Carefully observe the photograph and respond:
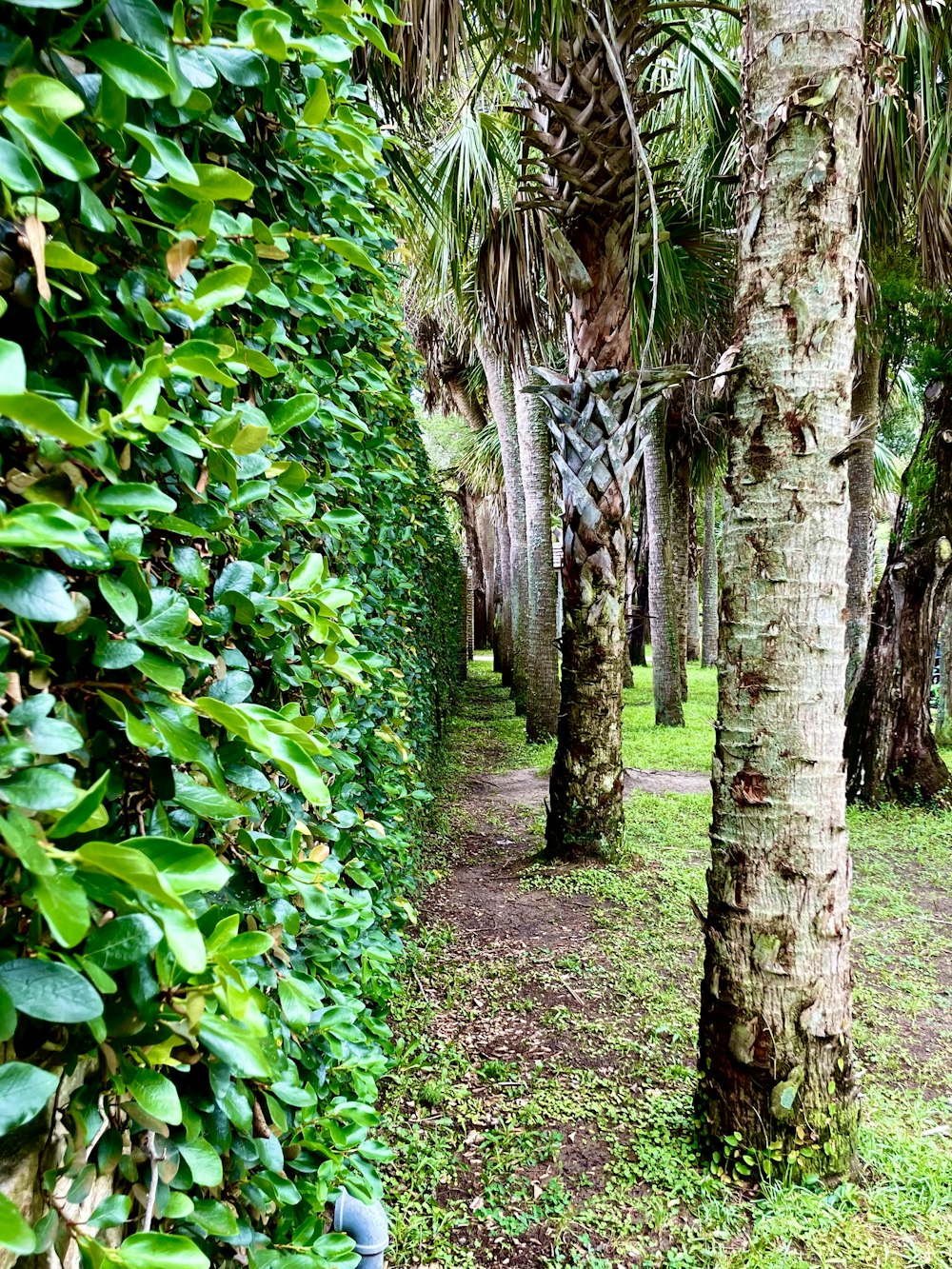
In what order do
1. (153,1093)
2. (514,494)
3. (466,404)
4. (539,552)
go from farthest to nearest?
(466,404) → (514,494) → (539,552) → (153,1093)

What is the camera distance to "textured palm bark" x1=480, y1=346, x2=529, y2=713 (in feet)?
30.1

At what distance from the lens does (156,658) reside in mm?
674

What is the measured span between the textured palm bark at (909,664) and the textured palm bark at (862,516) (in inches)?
13.4

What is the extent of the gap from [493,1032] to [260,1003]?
7.92 feet

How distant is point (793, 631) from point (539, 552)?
247 inches

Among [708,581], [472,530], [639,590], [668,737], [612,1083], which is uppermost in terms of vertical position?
[472,530]

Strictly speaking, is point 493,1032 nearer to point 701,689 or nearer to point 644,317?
point 644,317

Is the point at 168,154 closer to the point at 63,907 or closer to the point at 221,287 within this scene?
the point at 221,287

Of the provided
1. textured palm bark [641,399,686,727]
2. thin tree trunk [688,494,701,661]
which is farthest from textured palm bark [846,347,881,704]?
thin tree trunk [688,494,701,661]

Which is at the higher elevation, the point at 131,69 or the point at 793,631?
the point at 131,69

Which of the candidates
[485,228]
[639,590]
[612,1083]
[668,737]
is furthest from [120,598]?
[639,590]

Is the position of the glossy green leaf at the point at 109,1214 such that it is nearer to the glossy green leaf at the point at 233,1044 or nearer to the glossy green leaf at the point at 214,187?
the glossy green leaf at the point at 233,1044

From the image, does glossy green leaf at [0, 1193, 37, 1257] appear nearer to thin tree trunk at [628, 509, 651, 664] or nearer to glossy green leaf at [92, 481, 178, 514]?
glossy green leaf at [92, 481, 178, 514]

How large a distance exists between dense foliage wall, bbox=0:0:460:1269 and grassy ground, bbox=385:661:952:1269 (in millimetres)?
1267
